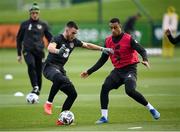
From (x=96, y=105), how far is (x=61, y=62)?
322cm

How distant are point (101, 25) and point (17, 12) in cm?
2206

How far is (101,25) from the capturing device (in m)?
48.3

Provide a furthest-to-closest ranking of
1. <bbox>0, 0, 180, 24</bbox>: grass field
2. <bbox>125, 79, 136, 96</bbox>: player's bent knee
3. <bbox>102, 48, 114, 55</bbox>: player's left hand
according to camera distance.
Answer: <bbox>0, 0, 180, 24</bbox>: grass field
<bbox>102, 48, 114, 55</bbox>: player's left hand
<bbox>125, 79, 136, 96</bbox>: player's bent knee

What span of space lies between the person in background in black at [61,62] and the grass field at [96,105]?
58 cm

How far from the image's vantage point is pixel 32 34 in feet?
70.1

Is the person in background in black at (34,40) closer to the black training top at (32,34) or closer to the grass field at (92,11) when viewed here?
the black training top at (32,34)

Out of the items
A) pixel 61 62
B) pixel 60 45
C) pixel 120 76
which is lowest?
pixel 120 76

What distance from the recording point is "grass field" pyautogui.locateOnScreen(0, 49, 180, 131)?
15.8 meters

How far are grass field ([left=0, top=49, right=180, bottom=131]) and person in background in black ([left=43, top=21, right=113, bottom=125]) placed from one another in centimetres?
58

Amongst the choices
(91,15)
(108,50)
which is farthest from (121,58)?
(91,15)

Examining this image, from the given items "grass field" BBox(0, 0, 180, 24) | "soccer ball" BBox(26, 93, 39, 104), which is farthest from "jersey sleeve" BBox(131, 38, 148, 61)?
"grass field" BBox(0, 0, 180, 24)

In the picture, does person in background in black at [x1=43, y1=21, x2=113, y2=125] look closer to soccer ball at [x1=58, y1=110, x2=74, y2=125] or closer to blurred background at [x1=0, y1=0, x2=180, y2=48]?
soccer ball at [x1=58, y1=110, x2=74, y2=125]

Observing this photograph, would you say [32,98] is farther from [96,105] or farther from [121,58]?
[121,58]

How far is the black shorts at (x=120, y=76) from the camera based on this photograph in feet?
54.4
